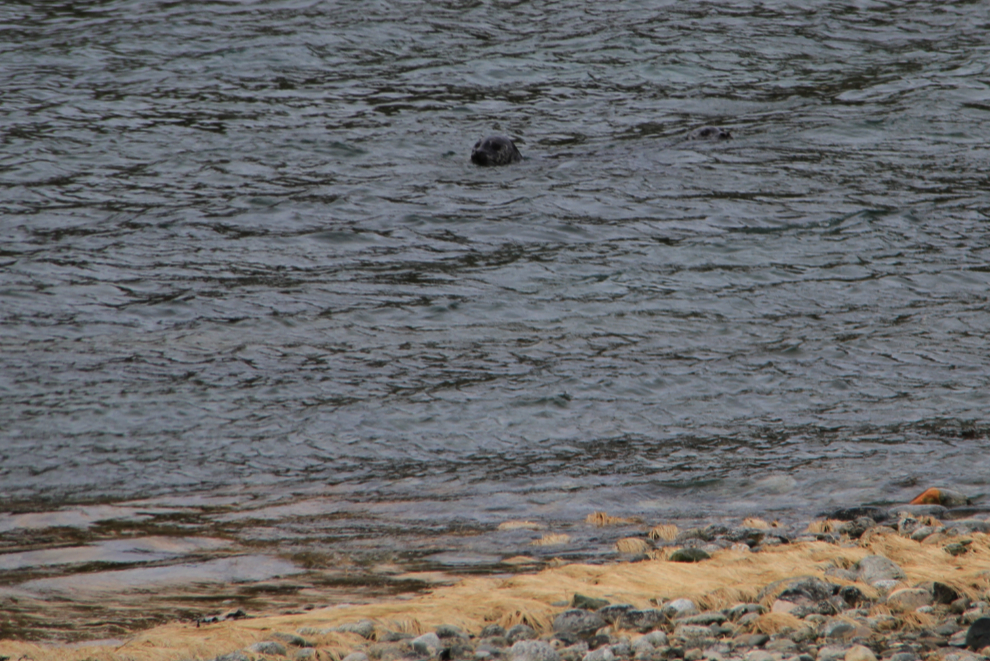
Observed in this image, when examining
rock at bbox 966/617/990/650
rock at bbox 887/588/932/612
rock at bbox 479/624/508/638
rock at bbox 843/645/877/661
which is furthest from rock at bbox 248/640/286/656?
rock at bbox 966/617/990/650

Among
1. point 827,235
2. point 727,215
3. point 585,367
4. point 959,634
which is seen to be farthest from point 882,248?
point 959,634

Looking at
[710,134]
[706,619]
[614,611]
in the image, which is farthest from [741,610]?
[710,134]

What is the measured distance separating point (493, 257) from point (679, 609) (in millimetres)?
6622

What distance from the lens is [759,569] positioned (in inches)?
193

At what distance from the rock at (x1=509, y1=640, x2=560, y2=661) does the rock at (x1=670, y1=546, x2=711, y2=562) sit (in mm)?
1289

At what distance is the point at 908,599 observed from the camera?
4.33 m

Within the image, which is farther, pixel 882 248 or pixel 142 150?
pixel 142 150

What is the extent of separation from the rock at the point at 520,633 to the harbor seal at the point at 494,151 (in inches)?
368

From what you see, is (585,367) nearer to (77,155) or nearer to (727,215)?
(727,215)

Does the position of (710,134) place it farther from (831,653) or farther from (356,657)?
(356,657)

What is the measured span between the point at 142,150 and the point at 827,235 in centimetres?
795

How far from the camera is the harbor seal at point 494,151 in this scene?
43.2 ft

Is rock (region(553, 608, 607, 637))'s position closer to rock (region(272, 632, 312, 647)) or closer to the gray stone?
the gray stone

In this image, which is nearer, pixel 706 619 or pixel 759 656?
pixel 759 656
